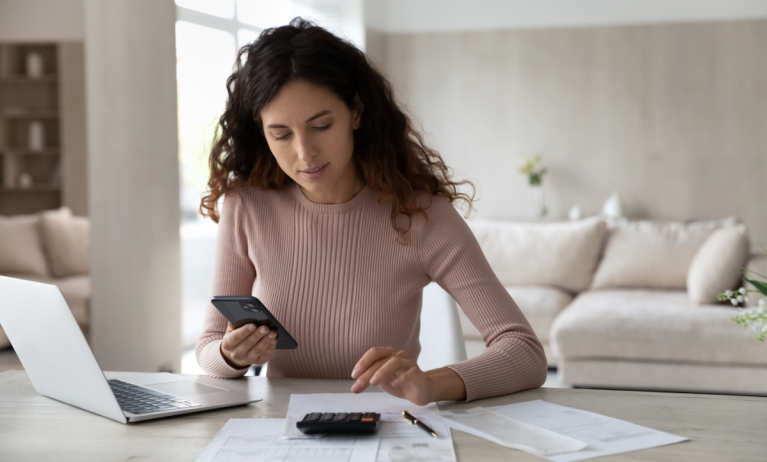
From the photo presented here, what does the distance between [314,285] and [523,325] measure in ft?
1.43

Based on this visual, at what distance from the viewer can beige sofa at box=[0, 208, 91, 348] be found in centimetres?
215

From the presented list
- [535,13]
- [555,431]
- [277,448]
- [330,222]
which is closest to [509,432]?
[555,431]

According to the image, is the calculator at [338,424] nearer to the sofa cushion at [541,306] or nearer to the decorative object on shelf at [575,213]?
the sofa cushion at [541,306]

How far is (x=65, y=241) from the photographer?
2.20 m

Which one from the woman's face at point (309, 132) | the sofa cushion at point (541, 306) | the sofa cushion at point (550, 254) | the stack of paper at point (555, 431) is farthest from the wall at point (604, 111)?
the stack of paper at point (555, 431)

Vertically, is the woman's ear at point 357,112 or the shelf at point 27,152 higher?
the woman's ear at point 357,112

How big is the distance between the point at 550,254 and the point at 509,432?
3263mm

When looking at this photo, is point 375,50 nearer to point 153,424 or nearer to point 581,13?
point 581,13

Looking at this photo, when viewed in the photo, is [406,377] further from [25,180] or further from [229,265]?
[25,180]

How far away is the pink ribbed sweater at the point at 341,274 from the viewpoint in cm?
143

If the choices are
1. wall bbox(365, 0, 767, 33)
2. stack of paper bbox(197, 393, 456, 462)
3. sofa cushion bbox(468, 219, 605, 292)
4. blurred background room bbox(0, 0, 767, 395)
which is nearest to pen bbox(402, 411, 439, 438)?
stack of paper bbox(197, 393, 456, 462)

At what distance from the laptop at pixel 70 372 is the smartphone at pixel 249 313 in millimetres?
116

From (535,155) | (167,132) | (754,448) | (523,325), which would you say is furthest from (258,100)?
(535,155)

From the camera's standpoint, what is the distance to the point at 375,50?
217 inches
